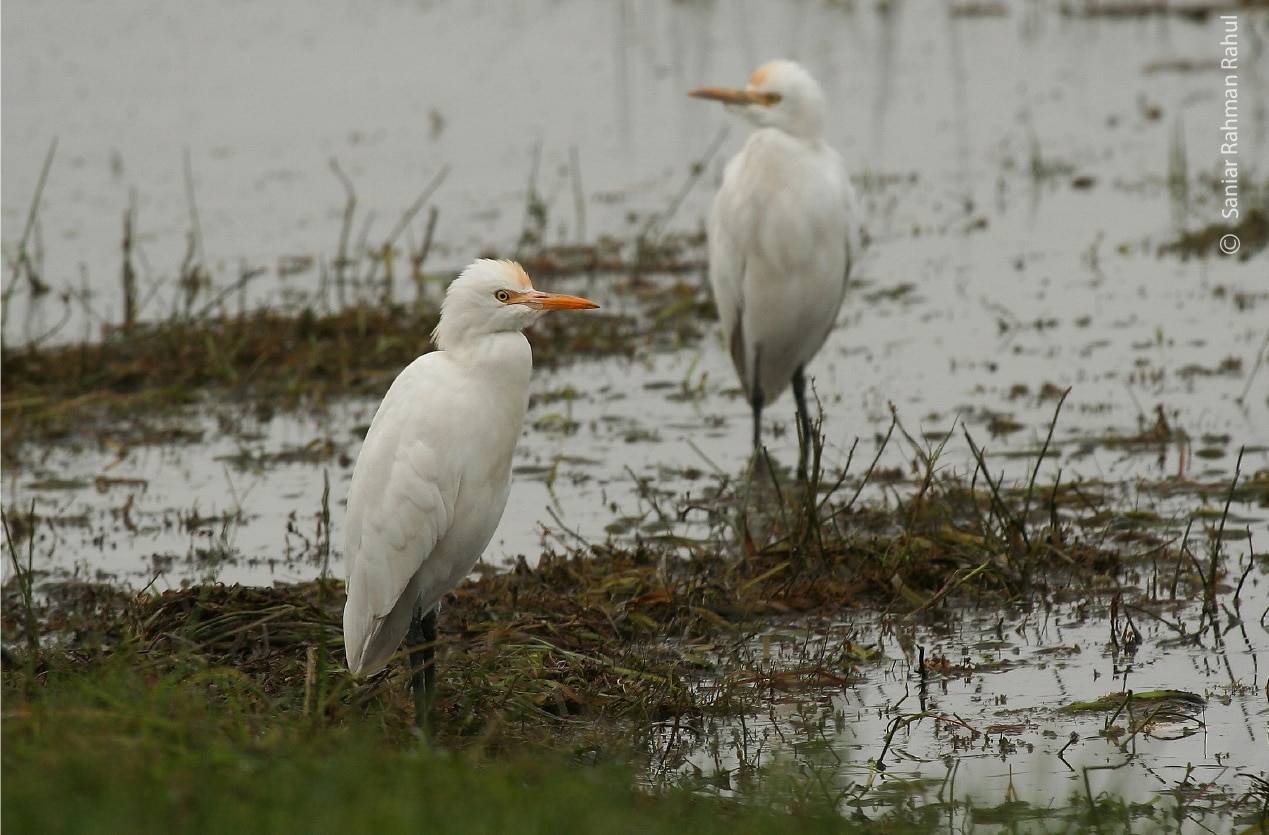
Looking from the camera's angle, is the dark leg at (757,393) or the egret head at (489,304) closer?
the egret head at (489,304)

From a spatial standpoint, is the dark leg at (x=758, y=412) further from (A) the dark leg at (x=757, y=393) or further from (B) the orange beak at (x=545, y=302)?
(B) the orange beak at (x=545, y=302)

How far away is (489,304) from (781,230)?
361 centimetres

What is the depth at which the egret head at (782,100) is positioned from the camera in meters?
8.10

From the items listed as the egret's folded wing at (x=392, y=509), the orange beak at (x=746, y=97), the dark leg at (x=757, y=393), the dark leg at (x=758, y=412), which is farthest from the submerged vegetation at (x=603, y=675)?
the orange beak at (x=746, y=97)

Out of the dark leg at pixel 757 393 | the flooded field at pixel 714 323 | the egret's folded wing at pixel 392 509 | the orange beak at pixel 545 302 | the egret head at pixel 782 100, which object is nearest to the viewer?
the egret's folded wing at pixel 392 509

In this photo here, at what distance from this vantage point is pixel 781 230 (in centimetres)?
820

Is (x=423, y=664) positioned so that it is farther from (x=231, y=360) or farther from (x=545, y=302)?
(x=231, y=360)

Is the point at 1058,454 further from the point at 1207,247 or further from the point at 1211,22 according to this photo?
the point at 1211,22

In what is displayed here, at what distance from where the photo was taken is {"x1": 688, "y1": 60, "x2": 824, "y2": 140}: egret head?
8102 mm

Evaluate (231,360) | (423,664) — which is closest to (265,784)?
(423,664)

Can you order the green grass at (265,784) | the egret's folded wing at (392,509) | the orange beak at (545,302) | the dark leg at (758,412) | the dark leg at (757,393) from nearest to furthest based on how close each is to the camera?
the green grass at (265,784) → the egret's folded wing at (392,509) → the orange beak at (545,302) → the dark leg at (758,412) → the dark leg at (757,393)

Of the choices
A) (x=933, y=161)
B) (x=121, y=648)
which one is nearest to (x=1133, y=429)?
(x=121, y=648)

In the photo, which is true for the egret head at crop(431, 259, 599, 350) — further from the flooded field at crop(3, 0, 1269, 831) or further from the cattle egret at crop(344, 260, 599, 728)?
the flooded field at crop(3, 0, 1269, 831)

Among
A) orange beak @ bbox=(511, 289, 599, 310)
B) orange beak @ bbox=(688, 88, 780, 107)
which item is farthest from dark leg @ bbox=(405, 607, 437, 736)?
orange beak @ bbox=(688, 88, 780, 107)
